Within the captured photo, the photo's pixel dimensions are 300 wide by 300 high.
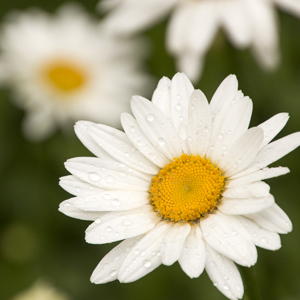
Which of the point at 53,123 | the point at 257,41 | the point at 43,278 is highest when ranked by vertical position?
the point at 257,41

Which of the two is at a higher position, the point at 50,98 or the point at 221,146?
the point at 221,146

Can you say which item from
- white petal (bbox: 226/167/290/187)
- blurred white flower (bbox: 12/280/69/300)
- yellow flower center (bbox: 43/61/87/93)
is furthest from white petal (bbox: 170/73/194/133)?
yellow flower center (bbox: 43/61/87/93)

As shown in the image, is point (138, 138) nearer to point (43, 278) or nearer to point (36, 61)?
point (43, 278)

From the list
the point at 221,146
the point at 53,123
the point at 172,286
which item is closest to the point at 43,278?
the point at 172,286

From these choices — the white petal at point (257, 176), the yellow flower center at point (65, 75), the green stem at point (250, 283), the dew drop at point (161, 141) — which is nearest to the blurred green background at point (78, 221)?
the yellow flower center at point (65, 75)

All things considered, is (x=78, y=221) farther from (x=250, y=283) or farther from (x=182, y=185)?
(x=250, y=283)

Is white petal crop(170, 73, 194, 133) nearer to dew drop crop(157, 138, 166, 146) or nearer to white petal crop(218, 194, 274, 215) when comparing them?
dew drop crop(157, 138, 166, 146)
